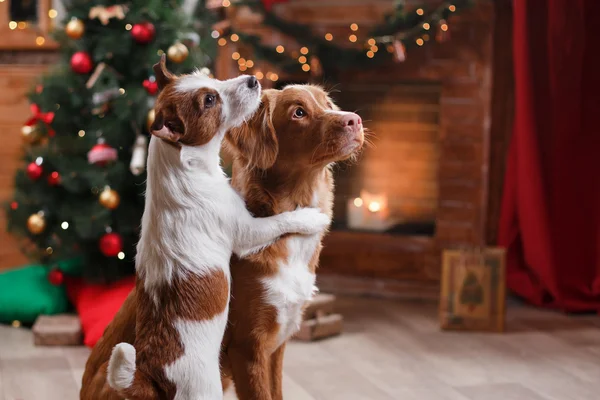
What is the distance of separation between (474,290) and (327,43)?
129 centimetres

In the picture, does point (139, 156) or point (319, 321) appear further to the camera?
point (319, 321)

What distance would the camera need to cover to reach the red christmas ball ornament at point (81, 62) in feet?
9.64

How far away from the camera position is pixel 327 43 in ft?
11.7

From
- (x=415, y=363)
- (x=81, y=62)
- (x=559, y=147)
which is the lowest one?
(x=415, y=363)

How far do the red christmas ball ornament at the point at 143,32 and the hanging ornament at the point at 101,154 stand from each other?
16.2 inches

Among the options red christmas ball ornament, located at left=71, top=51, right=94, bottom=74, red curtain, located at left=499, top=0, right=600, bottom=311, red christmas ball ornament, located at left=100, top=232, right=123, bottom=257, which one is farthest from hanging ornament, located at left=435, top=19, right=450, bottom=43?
red christmas ball ornament, located at left=100, top=232, right=123, bottom=257

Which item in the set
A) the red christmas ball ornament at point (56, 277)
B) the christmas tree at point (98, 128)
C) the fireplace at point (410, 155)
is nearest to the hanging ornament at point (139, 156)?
the christmas tree at point (98, 128)

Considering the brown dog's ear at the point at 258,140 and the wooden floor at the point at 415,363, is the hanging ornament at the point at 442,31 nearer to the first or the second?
the wooden floor at the point at 415,363

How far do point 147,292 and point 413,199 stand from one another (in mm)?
2614

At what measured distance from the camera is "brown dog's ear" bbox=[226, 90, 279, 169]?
1.45m

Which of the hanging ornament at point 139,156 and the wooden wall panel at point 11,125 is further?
the wooden wall panel at point 11,125

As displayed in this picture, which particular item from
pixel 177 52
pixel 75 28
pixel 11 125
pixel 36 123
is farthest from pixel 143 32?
pixel 11 125

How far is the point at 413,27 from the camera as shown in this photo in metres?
3.48

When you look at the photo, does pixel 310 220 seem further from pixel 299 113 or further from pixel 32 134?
pixel 32 134
